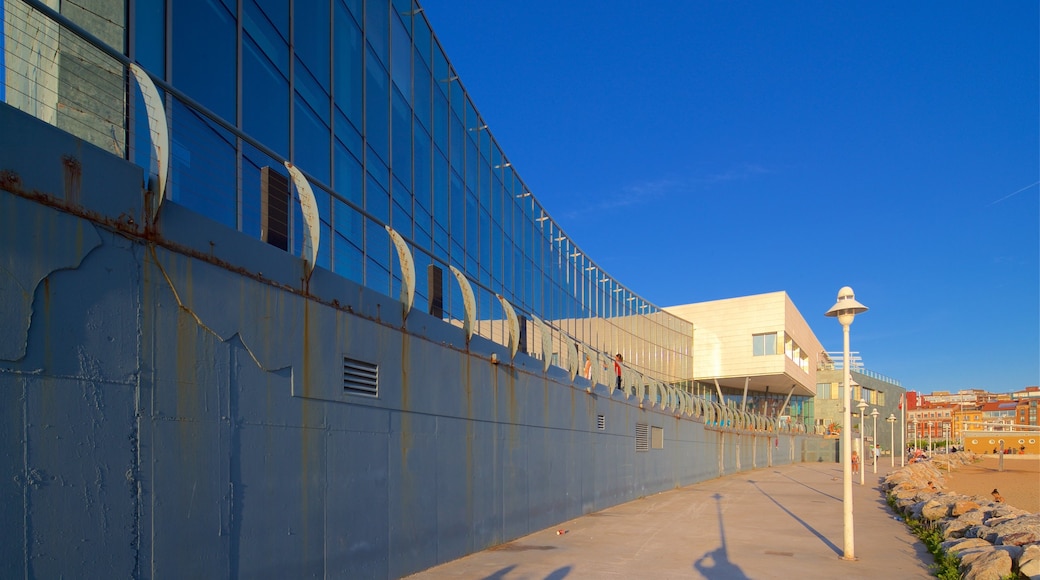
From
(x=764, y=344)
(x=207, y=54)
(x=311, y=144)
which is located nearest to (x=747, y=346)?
(x=764, y=344)

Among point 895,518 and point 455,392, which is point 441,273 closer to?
point 455,392

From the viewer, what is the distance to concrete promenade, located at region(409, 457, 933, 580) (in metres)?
10.6

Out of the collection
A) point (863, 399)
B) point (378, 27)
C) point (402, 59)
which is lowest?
point (863, 399)

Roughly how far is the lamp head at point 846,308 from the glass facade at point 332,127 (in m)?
5.37

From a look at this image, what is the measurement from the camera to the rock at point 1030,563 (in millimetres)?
8461

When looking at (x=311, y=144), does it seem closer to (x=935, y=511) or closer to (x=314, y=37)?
(x=314, y=37)

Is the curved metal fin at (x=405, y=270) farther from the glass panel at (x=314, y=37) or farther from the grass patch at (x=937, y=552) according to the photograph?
the grass patch at (x=937, y=552)

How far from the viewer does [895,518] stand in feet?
60.6

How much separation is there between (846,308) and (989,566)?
14.8 ft

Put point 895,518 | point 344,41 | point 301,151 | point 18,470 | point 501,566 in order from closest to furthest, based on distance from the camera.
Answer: point 18,470 → point 501,566 → point 301,151 → point 344,41 → point 895,518

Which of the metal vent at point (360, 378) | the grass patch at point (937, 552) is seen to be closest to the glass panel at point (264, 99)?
the metal vent at point (360, 378)

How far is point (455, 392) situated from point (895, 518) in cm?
1294

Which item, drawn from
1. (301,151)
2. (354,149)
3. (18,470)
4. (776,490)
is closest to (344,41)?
(354,149)

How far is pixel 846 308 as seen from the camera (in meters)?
12.5
